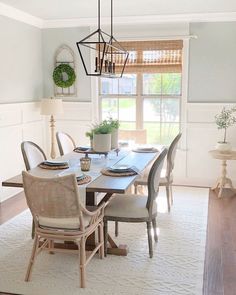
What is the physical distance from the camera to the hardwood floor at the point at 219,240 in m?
2.98

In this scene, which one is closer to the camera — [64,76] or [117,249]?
[117,249]

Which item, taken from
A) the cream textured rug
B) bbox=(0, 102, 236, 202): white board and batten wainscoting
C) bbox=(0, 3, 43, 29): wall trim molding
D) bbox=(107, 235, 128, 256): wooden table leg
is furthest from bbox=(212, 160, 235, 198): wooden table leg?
bbox=(0, 3, 43, 29): wall trim molding

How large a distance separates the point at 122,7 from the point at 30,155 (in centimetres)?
236

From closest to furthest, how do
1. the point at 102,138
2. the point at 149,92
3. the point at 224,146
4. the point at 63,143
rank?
1. the point at 102,138
2. the point at 63,143
3. the point at 224,146
4. the point at 149,92

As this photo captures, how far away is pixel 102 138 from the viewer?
4195 millimetres

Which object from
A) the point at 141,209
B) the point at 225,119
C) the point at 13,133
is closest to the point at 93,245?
the point at 141,209

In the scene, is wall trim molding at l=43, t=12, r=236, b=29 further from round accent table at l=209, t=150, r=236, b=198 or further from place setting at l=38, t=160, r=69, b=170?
place setting at l=38, t=160, r=69, b=170

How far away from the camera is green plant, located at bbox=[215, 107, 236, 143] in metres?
5.36

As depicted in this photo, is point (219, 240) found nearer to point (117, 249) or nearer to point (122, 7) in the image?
point (117, 249)

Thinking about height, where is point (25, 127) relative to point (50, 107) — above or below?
below

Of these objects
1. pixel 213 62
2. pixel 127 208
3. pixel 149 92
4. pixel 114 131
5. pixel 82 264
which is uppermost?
pixel 213 62

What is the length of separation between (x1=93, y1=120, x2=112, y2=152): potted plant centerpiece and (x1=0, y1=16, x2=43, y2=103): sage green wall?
5.21 feet

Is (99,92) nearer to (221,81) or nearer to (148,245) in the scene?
(221,81)

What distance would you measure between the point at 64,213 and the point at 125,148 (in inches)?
78.5
